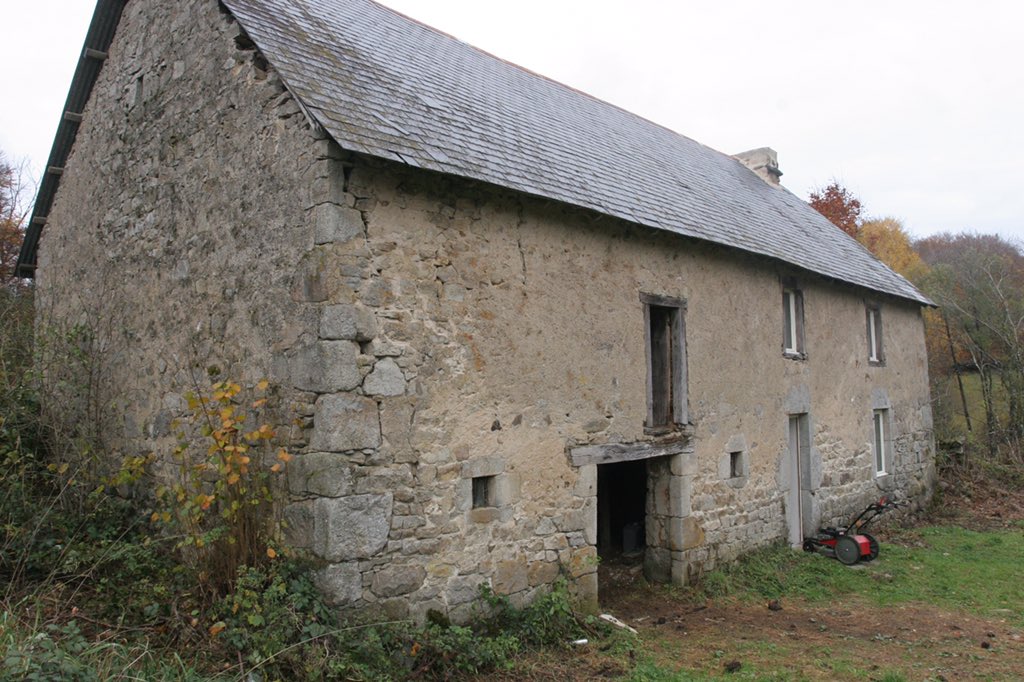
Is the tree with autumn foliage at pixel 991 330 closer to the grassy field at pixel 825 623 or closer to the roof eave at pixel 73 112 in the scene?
the grassy field at pixel 825 623

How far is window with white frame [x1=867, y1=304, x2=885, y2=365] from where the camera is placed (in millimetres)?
13188

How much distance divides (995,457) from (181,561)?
60.4ft

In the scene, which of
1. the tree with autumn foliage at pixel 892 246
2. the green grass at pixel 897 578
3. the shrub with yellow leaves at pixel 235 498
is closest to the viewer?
the shrub with yellow leaves at pixel 235 498

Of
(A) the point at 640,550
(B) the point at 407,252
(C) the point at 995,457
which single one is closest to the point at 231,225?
(B) the point at 407,252

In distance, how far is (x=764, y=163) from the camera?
16.3 meters

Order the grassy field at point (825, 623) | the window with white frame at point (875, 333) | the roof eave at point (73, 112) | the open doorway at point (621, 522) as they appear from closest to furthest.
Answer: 1. the grassy field at point (825, 623)
2. the open doorway at point (621, 522)
3. the roof eave at point (73, 112)
4. the window with white frame at point (875, 333)

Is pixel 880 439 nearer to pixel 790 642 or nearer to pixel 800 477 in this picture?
pixel 800 477

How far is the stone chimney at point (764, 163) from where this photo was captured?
16.3 meters

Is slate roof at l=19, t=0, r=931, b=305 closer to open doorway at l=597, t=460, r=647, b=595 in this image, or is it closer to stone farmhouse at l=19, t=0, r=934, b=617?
stone farmhouse at l=19, t=0, r=934, b=617

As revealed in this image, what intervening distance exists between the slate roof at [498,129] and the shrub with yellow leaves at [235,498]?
7.47 ft

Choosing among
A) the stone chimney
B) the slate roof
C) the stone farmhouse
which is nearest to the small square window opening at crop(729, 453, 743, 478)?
the stone farmhouse

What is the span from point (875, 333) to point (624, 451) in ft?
26.1

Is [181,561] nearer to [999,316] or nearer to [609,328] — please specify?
[609,328]

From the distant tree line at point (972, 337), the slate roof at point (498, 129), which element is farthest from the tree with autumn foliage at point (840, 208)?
the slate roof at point (498, 129)
